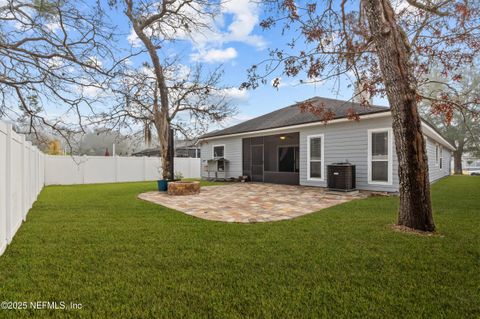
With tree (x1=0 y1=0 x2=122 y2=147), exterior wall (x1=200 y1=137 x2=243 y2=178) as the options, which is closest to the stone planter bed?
tree (x1=0 y1=0 x2=122 y2=147)

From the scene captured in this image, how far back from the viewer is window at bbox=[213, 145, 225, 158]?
50.1 feet

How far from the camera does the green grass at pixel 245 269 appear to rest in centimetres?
199

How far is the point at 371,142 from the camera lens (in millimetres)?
8547

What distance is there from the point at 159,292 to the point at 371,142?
27.0 feet

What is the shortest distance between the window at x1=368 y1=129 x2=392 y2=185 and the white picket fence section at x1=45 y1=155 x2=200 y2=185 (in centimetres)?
885

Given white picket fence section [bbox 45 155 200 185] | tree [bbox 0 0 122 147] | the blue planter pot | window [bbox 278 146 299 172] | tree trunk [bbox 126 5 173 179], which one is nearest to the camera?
tree [bbox 0 0 122 147]

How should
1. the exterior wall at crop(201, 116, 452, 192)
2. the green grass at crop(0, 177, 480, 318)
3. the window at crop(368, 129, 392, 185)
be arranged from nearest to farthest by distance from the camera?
the green grass at crop(0, 177, 480, 318) < the window at crop(368, 129, 392, 185) < the exterior wall at crop(201, 116, 452, 192)

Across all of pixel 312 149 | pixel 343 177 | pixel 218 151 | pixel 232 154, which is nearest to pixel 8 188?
pixel 343 177

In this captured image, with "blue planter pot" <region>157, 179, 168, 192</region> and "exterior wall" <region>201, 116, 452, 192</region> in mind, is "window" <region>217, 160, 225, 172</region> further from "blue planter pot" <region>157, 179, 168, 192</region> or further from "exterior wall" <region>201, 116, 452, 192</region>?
"blue planter pot" <region>157, 179, 168, 192</region>

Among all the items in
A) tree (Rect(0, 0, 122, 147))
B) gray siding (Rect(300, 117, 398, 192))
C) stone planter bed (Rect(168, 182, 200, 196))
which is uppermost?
tree (Rect(0, 0, 122, 147))

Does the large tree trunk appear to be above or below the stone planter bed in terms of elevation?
above

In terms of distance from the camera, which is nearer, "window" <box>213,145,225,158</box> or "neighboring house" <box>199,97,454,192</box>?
"neighboring house" <box>199,97,454,192</box>

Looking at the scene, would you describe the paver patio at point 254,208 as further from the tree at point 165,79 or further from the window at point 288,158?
the window at point 288,158

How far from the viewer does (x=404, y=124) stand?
13.5 ft
